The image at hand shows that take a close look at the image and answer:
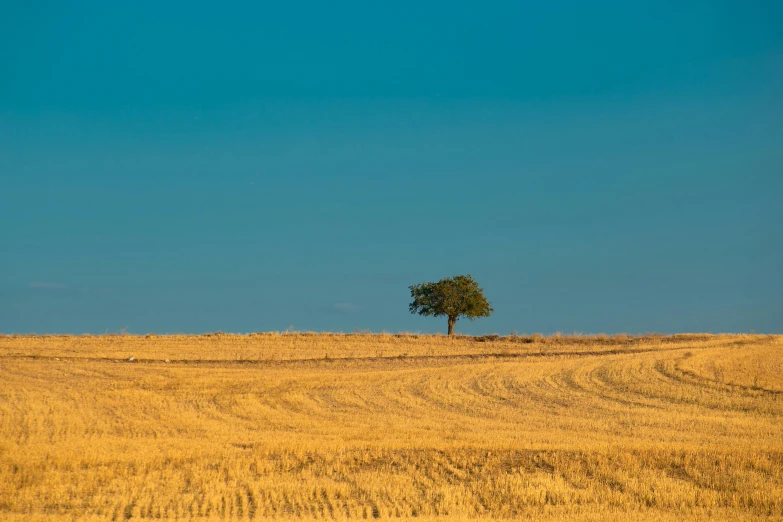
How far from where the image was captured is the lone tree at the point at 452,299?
222 ft

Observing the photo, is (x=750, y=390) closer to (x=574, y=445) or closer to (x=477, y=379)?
(x=477, y=379)

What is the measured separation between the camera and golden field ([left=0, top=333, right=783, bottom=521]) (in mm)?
16125

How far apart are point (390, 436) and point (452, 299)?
148 ft

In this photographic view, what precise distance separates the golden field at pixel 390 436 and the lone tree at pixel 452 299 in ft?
71.1

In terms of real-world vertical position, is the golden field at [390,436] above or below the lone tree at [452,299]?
below

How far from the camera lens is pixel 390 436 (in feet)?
75.0

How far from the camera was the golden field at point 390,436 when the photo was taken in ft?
52.9

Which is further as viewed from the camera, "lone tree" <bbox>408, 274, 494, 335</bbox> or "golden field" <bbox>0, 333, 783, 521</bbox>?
"lone tree" <bbox>408, 274, 494, 335</bbox>

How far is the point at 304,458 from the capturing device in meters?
19.8

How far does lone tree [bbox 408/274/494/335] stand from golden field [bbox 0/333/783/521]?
2168 cm

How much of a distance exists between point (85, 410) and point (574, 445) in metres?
16.3

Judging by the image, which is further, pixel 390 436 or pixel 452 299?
pixel 452 299

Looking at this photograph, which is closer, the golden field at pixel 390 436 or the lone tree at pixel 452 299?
the golden field at pixel 390 436

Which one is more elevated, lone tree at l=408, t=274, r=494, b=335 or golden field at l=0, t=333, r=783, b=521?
lone tree at l=408, t=274, r=494, b=335
